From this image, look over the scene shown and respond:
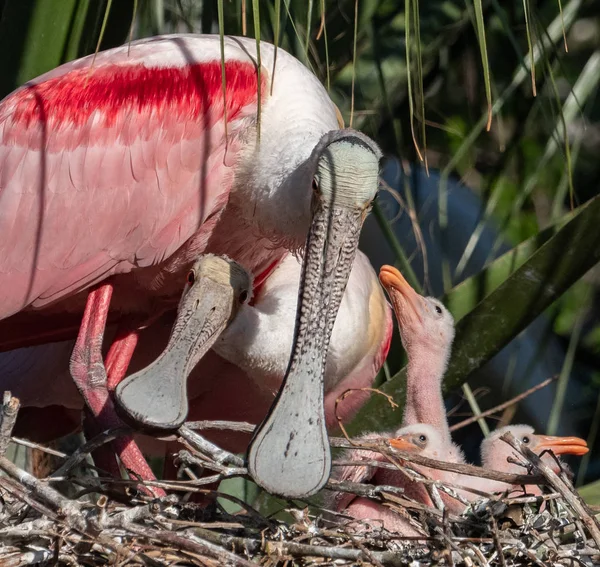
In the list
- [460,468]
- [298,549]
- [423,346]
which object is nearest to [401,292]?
[423,346]

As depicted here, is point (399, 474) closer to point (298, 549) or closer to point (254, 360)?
point (254, 360)

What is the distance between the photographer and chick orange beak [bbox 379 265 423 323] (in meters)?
4.69

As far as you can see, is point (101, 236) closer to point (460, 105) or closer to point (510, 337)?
point (510, 337)

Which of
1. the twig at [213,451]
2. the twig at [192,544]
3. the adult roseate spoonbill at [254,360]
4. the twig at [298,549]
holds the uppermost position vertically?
the twig at [192,544]

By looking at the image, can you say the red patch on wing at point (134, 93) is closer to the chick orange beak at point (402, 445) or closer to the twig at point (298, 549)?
the chick orange beak at point (402, 445)

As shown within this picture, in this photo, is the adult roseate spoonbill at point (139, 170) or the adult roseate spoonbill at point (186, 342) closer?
the adult roseate spoonbill at point (186, 342)

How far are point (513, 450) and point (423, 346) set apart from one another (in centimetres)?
56

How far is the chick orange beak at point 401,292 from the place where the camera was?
4.69 metres

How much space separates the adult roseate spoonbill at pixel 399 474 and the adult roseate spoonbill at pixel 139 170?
770 millimetres

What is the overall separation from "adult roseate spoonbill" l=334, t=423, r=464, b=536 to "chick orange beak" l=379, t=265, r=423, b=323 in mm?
550

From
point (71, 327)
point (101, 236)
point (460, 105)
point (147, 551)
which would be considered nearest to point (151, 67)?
point (101, 236)

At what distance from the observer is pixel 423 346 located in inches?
183

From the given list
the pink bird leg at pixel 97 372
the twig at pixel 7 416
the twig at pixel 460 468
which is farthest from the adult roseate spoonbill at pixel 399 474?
the twig at pixel 7 416

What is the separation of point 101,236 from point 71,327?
657 millimetres
